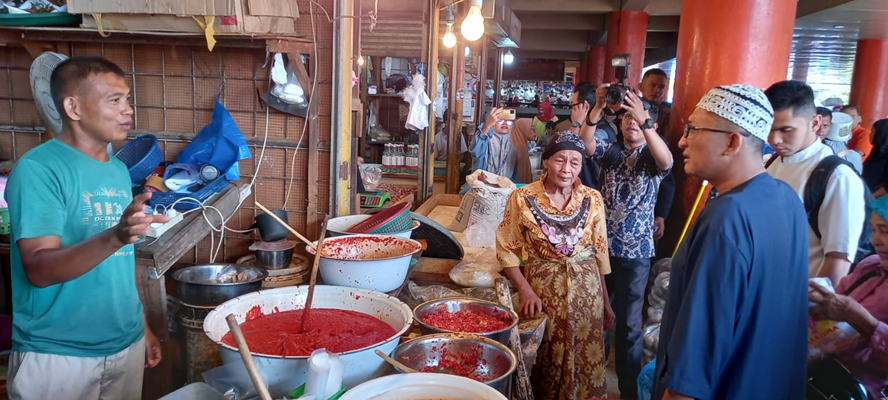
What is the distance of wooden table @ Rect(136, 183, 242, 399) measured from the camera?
2.40 meters

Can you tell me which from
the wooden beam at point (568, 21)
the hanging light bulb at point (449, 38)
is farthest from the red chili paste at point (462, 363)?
the wooden beam at point (568, 21)

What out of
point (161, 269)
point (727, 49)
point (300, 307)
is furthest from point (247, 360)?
point (727, 49)

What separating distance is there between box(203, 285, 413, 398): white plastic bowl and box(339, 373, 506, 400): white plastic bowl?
0.13 m

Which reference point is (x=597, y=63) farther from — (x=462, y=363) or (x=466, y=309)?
(x=462, y=363)

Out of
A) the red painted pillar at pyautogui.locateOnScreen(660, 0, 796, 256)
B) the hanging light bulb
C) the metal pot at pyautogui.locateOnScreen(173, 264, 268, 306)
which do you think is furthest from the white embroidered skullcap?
the hanging light bulb

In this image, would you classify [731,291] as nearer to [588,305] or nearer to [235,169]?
[588,305]

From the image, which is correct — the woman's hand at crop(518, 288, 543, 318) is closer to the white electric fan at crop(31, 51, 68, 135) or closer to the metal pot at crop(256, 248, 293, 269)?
the metal pot at crop(256, 248, 293, 269)

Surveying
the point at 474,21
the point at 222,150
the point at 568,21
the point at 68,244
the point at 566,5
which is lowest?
the point at 68,244

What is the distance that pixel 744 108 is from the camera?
1.63 m

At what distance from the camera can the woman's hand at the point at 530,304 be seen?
9.35 feet

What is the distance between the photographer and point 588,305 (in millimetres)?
2875

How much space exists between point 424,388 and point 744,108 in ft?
4.05

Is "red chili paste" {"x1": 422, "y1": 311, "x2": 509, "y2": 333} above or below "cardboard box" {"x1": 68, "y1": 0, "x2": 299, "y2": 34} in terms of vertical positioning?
below

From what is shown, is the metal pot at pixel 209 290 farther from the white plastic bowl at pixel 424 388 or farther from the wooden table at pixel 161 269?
the white plastic bowl at pixel 424 388
